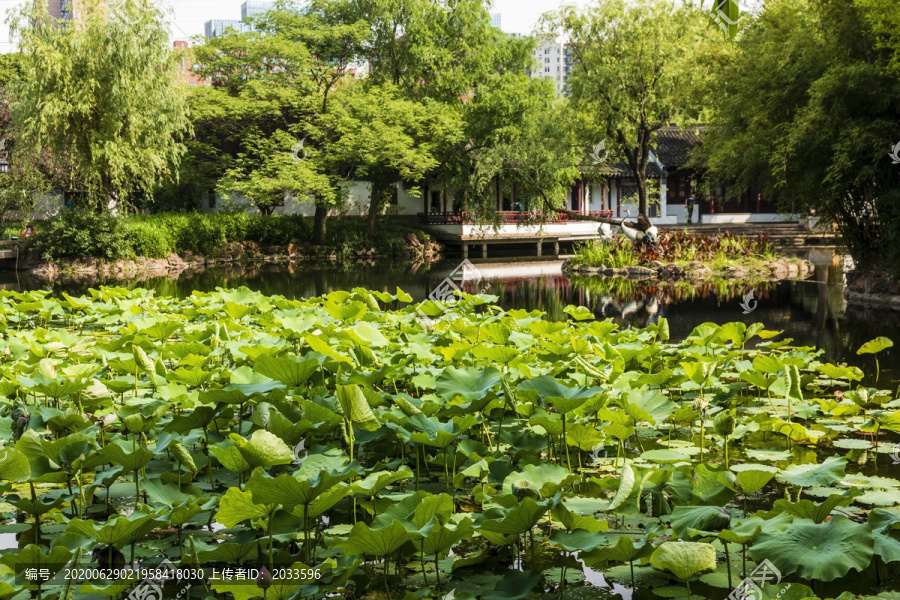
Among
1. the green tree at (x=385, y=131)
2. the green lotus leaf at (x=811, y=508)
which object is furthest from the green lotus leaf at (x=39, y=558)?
the green tree at (x=385, y=131)

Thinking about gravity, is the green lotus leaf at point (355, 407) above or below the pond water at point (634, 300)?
above

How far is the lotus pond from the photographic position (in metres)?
1.97

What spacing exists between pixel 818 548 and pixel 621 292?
40.3ft

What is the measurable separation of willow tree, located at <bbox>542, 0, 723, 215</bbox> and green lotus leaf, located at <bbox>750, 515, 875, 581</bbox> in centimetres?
1810

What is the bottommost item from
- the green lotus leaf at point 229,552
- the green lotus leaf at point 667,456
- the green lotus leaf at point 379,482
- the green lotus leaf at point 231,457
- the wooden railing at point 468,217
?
the green lotus leaf at point 667,456

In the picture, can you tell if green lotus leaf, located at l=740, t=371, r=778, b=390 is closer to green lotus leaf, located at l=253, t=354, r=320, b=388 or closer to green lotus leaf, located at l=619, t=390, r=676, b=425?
green lotus leaf, located at l=619, t=390, r=676, b=425

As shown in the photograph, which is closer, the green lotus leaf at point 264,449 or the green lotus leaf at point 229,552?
the green lotus leaf at point 229,552

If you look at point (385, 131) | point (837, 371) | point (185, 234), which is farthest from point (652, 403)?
point (185, 234)

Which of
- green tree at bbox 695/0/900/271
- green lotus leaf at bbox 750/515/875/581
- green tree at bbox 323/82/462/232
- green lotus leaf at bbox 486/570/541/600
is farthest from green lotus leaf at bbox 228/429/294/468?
green tree at bbox 323/82/462/232

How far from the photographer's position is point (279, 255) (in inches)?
957

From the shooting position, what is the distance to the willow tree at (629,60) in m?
19.7

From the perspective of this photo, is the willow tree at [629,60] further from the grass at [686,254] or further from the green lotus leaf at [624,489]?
the green lotus leaf at [624,489]

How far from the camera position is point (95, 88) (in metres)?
17.8

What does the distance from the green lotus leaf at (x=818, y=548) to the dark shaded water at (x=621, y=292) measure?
4.18 meters
